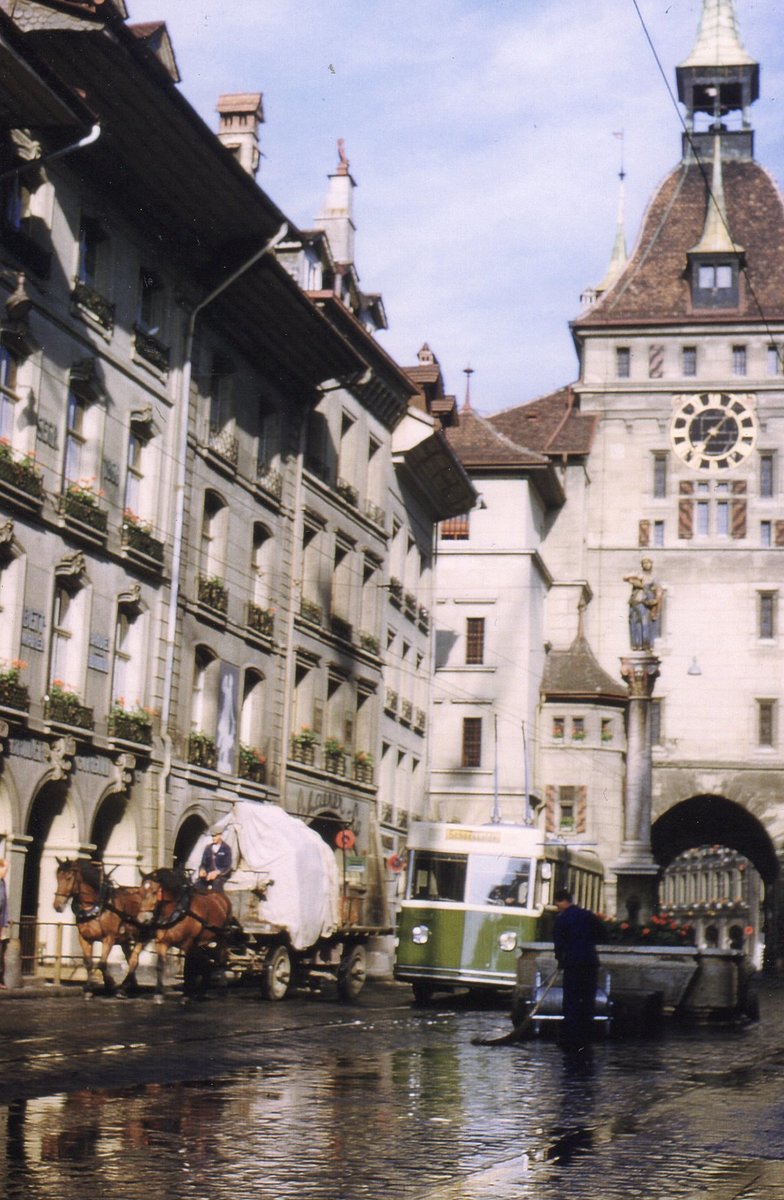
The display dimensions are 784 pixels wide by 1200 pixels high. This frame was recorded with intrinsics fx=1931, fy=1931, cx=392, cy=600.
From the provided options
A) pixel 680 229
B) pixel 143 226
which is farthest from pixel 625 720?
pixel 143 226

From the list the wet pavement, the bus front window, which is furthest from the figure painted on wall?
the wet pavement

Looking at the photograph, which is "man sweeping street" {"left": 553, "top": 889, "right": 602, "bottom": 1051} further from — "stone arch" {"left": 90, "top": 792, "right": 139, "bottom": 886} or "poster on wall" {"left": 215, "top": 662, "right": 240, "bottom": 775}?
"poster on wall" {"left": 215, "top": 662, "right": 240, "bottom": 775}

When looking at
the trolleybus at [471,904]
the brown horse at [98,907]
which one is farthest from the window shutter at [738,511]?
the brown horse at [98,907]

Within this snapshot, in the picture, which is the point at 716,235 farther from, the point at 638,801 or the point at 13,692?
the point at 13,692

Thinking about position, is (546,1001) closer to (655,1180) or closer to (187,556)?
(655,1180)

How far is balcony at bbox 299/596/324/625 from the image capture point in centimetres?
4159

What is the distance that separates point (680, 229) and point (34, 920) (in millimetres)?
60071

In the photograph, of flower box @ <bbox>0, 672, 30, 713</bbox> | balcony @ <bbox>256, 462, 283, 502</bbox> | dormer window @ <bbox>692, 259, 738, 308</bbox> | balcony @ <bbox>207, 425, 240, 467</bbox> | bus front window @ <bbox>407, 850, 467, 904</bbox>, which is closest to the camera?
flower box @ <bbox>0, 672, 30, 713</bbox>

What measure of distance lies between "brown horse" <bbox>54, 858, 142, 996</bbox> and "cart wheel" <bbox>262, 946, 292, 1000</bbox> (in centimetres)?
208

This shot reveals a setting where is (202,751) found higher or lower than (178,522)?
lower

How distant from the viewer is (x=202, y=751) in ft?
115

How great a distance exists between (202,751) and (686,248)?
167ft

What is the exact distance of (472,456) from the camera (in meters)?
68.3

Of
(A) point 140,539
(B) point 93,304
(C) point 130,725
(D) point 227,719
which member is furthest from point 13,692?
(D) point 227,719
